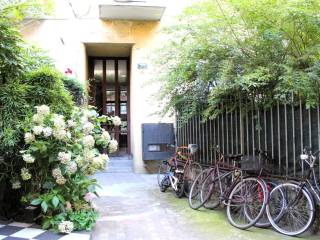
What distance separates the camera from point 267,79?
4859 millimetres

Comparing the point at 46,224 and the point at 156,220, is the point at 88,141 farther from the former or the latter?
the point at 156,220

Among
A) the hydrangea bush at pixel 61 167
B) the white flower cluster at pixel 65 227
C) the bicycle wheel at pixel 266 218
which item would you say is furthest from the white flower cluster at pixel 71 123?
the bicycle wheel at pixel 266 218

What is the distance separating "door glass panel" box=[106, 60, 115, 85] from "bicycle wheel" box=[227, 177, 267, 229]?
7.50m

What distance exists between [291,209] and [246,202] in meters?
0.62

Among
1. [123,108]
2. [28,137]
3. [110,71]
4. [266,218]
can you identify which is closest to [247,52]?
[266,218]

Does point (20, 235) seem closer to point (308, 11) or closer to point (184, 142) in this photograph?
point (308, 11)

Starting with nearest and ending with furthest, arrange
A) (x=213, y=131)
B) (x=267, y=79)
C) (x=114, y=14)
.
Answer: (x=267, y=79) → (x=213, y=131) → (x=114, y=14)

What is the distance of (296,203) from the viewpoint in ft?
14.8

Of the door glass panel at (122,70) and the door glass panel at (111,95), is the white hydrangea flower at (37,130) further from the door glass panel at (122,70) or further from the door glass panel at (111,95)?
the door glass panel at (122,70)

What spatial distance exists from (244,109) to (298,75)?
58.5 inches

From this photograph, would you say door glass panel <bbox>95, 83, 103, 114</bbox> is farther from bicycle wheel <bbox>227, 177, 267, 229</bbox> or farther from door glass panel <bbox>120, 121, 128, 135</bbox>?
bicycle wheel <bbox>227, 177, 267, 229</bbox>

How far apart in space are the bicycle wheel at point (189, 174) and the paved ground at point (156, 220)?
0.31 metres

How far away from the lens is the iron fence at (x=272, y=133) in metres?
4.81

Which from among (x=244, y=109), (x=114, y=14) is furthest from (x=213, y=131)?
(x=114, y=14)
